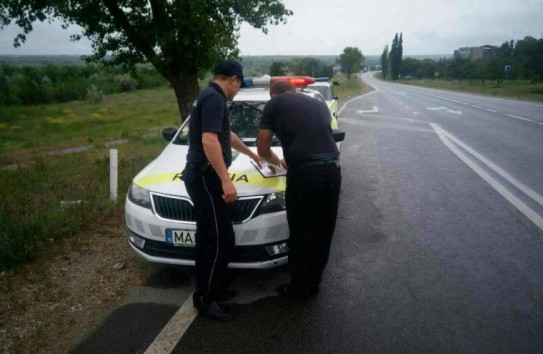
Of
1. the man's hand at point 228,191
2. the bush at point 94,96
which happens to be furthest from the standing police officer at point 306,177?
the bush at point 94,96

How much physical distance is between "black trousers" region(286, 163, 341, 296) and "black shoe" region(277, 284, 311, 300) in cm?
3

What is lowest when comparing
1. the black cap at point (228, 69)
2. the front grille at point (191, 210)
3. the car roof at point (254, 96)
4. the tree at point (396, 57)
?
the front grille at point (191, 210)

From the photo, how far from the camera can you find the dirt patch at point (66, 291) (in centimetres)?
294

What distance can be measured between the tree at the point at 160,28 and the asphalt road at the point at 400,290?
16.2ft

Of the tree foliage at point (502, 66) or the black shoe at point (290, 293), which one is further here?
the tree foliage at point (502, 66)

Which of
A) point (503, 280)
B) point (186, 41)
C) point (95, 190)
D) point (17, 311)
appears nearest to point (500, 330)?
point (503, 280)

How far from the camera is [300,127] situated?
10.3 feet

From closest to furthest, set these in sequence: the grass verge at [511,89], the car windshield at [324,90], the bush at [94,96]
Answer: the car windshield at [324,90] → the grass verge at [511,89] → the bush at [94,96]

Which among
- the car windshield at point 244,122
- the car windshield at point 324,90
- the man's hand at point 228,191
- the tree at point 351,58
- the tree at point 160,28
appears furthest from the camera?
the tree at point 351,58

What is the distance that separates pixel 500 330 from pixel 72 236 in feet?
14.5

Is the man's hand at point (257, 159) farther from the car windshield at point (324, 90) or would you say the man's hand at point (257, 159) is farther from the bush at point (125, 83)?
the bush at point (125, 83)

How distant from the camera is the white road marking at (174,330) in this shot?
2.74m

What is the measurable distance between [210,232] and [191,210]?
373 millimetres

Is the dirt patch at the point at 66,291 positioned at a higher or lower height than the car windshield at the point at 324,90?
lower
